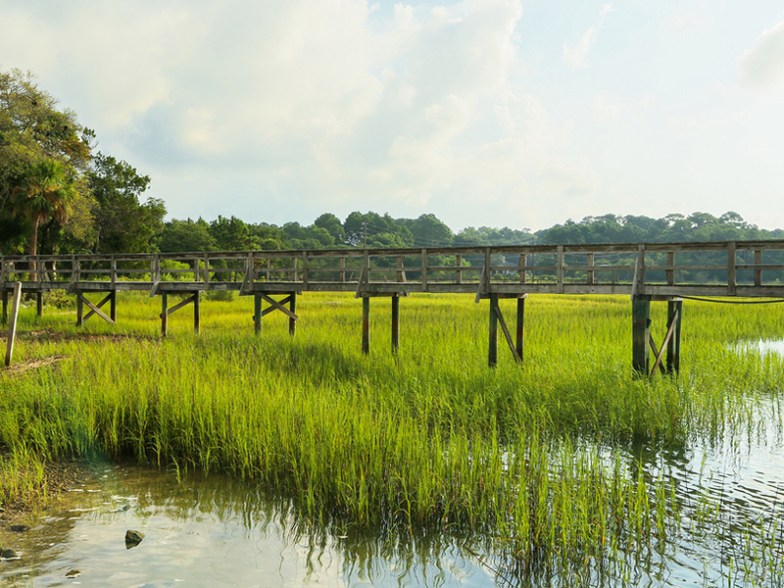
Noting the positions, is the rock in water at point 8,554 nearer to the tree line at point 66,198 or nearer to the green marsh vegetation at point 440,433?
the green marsh vegetation at point 440,433

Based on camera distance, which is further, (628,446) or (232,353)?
(232,353)

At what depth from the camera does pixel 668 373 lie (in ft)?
50.4

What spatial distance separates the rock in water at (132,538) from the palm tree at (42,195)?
35.0 m

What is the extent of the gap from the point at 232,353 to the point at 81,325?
13015mm

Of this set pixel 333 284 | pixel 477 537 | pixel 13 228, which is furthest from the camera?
pixel 13 228

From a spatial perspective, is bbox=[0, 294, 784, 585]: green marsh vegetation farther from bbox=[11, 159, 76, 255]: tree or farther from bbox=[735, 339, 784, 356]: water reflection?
bbox=[11, 159, 76, 255]: tree

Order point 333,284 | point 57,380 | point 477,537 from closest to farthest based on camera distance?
point 477,537
point 57,380
point 333,284

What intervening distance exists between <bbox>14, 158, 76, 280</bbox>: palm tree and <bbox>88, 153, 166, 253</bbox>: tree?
14207mm

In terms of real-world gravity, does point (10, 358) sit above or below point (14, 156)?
below

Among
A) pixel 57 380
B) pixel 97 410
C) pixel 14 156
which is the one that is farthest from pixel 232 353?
pixel 14 156

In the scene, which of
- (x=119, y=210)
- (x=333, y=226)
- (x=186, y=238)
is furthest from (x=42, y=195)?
(x=333, y=226)

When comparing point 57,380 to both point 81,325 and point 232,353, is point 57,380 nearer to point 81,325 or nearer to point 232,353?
point 232,353

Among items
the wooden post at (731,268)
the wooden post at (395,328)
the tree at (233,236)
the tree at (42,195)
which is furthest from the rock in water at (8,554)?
the tree at (233,236)

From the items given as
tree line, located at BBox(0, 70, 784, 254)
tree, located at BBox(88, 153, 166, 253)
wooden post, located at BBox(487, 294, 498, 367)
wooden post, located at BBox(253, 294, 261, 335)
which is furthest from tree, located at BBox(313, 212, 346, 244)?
wooden post, located at BBox(487, 294, 498, 367)
